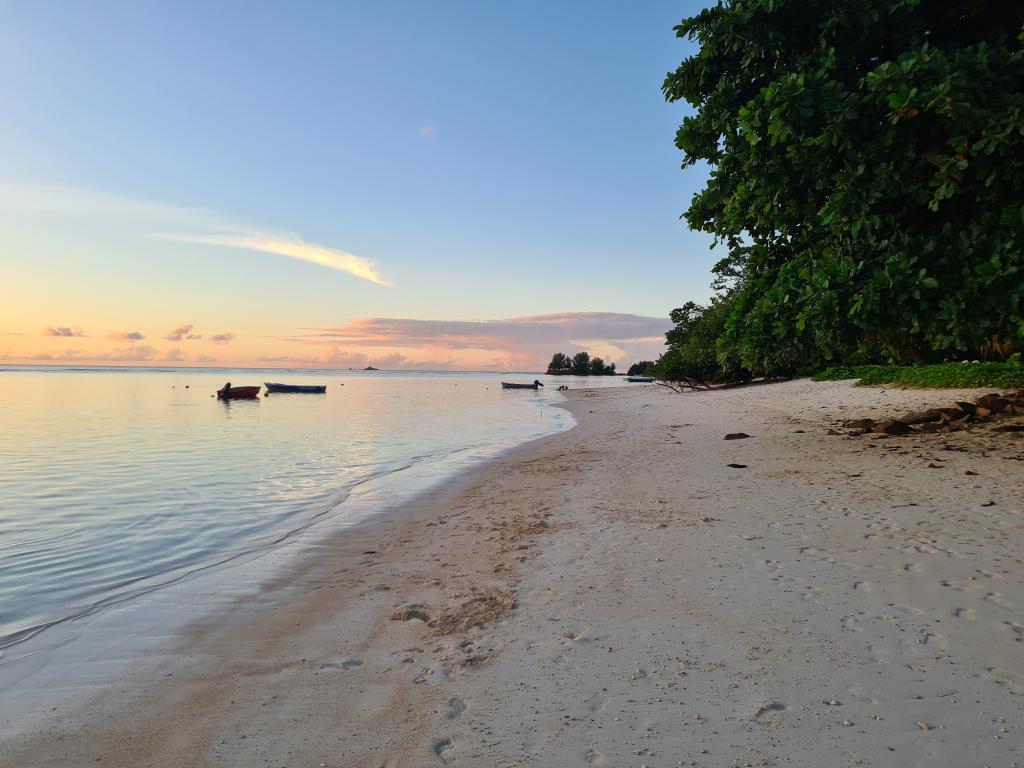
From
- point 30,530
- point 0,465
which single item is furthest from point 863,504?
point 0,465

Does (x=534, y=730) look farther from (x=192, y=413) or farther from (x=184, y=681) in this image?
(x=192, y=413)

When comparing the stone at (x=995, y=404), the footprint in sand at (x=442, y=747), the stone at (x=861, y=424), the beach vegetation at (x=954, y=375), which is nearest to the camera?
the footprint in sand at (x=442, y=747)

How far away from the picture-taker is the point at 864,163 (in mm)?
11312

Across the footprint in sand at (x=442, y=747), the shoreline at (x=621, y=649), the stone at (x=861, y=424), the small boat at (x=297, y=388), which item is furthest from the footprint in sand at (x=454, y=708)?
the small boat at (x=297, y=388)

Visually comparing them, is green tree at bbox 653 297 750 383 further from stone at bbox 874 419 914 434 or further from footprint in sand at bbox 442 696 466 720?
footprint in sand at bbox 442 696 466 720

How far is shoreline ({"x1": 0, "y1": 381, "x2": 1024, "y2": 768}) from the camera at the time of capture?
3.73 m

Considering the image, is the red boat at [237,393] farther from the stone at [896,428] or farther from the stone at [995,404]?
the stone at [995,404]

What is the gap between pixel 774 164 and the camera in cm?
1226

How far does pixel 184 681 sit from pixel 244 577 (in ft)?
10.6

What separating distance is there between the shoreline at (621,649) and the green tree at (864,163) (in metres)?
3.52

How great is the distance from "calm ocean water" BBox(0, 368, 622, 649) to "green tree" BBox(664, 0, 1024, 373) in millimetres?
10399

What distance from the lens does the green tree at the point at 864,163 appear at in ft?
33.3

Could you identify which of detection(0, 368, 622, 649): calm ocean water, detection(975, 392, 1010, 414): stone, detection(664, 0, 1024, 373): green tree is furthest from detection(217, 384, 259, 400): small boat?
detection(975, 392, 1010, 414): stone

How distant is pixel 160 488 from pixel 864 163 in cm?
1689
